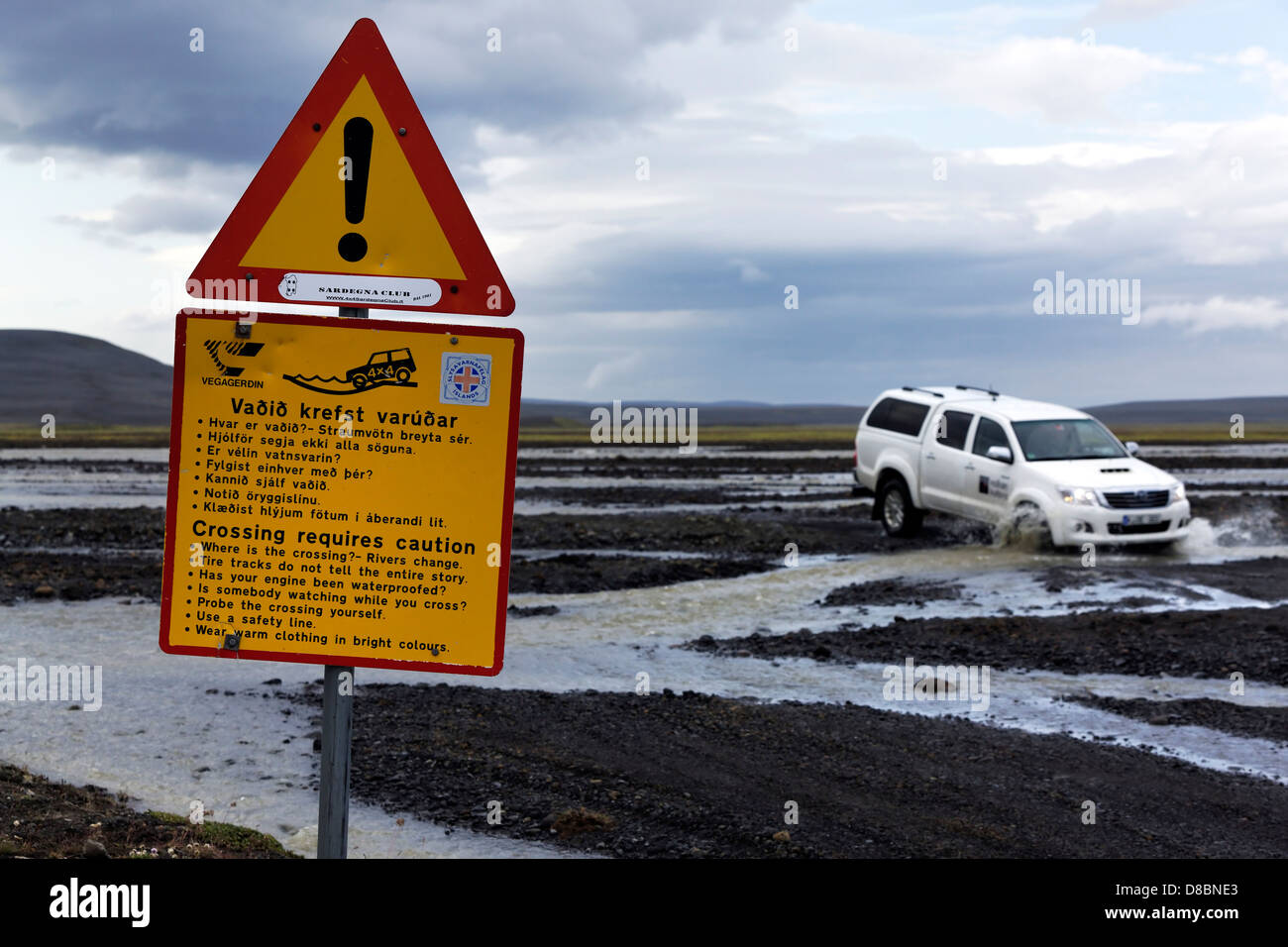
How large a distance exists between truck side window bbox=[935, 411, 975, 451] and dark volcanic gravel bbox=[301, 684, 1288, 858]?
10492 millimetres

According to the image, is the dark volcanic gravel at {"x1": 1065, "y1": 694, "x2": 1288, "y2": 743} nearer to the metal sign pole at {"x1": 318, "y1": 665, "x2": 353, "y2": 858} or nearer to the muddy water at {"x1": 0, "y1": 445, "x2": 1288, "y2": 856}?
the muddy water at {"x1": 0, "y1": 445, "x2": 1288, "y2": 856}

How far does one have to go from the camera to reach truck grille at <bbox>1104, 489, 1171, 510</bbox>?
1659 centimetres

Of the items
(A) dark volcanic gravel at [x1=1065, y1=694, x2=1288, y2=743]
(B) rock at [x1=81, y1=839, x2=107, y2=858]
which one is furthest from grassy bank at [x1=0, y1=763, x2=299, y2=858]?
(A) dark volcanic gravel at [x1=1065, y1=694, x2=1288, y2=743]

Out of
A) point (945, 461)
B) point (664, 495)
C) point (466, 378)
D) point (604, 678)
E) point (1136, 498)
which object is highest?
point (466, 378)

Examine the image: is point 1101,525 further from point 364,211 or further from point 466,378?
point 364,211

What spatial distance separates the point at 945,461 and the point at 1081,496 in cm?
259

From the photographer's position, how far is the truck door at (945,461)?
60.6ft

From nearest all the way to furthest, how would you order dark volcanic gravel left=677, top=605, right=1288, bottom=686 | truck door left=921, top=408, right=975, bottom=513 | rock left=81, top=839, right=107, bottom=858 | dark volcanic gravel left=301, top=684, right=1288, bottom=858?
rock left=81, top=839, right=107, bottom=858 → dark volcanic gravel left=301, top=684, right=1288, bottom=858 → dark volcanic gravel left=677, top=605, right=1288, bottom=686 → truck door left=921, top=408, right=975, bottom=513

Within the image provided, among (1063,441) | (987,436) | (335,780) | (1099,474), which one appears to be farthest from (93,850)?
(1063,441)

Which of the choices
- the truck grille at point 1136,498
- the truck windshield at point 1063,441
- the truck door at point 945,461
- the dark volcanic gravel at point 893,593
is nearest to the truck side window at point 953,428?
the truck door at point 945,461

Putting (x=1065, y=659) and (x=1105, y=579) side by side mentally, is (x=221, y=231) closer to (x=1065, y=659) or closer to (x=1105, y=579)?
(x=1065, y=659)

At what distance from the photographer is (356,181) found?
351cm

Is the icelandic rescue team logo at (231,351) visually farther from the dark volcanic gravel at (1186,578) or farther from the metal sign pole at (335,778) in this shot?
the dark volcanic gravel at (1186,578)
